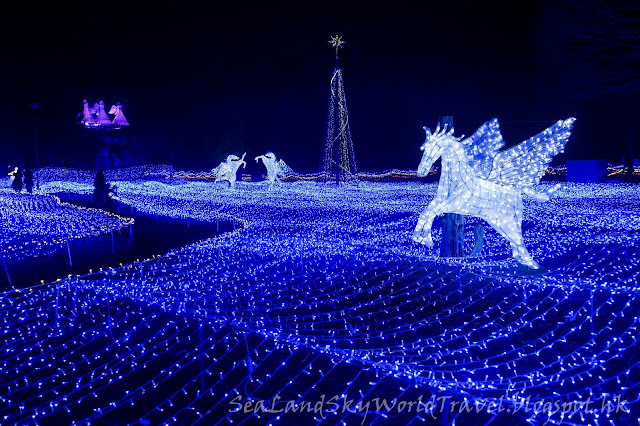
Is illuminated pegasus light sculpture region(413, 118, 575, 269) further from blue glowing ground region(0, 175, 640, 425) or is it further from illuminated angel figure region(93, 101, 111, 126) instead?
illuminated angel figure region(93, 101, 111, 126)

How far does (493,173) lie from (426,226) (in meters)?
1.11

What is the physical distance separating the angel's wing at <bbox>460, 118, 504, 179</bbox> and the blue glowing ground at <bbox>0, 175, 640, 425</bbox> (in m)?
1.31

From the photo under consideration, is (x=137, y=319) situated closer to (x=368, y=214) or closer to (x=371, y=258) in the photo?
(x=371, y=258)

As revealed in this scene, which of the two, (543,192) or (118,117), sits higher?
(118,117)

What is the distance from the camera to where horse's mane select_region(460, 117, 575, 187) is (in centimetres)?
691

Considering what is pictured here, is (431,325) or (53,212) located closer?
(431,325)

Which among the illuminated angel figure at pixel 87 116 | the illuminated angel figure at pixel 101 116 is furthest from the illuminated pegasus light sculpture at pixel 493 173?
the illuminated angel figure at pixel 87 116

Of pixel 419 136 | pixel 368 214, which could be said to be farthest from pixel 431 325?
pixel 419 136

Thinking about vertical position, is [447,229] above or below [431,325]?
above

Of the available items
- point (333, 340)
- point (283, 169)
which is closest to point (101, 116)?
point (283, 169)

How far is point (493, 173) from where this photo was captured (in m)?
6.97

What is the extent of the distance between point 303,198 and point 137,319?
36.7 ft

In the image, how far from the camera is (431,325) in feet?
18.3

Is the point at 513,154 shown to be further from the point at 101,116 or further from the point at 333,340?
the point at 101,116
